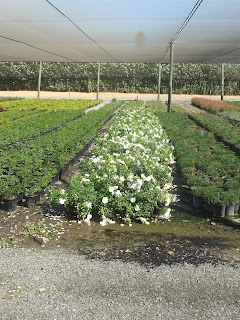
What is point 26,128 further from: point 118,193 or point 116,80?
point 116,80

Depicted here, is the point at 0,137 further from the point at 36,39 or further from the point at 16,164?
the point at 36,39

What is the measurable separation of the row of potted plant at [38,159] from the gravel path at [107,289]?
5.69ft

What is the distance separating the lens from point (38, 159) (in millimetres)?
7531

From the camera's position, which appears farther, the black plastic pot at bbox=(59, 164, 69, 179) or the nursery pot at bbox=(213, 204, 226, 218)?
the black plastic pot at bbox=(59, 164, 69, 179)

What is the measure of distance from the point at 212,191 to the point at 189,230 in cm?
99

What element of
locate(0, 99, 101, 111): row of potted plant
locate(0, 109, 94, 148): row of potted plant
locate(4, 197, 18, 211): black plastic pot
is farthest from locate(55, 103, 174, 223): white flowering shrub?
locate(0, 99, 101, 111): row of potted plant

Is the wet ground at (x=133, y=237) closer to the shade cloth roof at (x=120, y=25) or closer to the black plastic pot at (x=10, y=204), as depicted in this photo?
the black plastic pot at (x=10, y=204)

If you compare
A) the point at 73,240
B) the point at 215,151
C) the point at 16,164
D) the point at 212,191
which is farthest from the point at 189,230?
the point at 215,151

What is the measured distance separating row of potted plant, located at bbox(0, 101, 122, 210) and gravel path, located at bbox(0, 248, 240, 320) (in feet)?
5.69

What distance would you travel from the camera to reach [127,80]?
42250mm

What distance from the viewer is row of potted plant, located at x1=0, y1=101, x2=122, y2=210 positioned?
5957 millimetres

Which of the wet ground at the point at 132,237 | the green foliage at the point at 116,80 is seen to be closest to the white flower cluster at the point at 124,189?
the wet ground at the point at 132,237

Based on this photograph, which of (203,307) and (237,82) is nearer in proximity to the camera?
(203,307)

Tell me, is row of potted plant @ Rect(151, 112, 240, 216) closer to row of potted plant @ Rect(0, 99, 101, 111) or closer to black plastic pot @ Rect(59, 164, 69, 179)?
black plastic pot @ Rect(59, 164, 69, 179)
